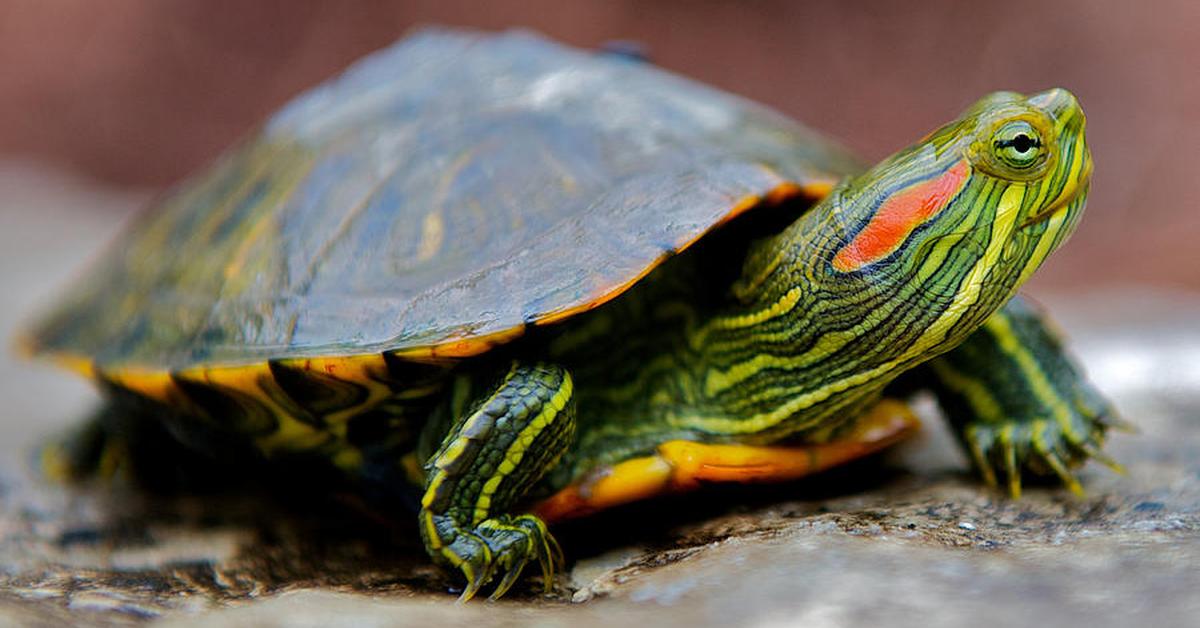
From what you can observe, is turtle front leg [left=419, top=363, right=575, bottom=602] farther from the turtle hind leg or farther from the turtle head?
the turtle head

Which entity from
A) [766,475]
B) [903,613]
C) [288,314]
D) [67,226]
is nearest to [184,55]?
[67,226]

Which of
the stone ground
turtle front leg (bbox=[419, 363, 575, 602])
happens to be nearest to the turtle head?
the stone ground

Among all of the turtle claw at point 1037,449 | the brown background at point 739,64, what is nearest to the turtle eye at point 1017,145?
the turtle claw at point 1037,449

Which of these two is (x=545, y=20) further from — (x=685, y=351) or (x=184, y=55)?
(x=685, y=351)

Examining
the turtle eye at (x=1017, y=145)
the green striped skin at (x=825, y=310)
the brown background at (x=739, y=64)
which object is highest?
the brown background at (x=739, y=64)

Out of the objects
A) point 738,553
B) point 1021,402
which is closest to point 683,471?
point 738,553

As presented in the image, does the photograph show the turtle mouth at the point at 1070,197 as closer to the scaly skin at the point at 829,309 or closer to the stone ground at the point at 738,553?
the scaly skin at the point at 829,309

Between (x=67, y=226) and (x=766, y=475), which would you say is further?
(x=67, y=226)
